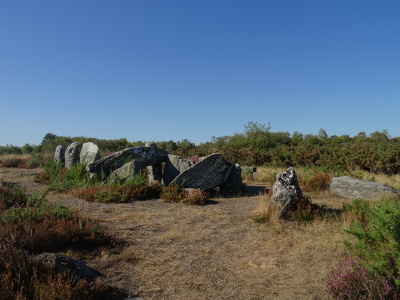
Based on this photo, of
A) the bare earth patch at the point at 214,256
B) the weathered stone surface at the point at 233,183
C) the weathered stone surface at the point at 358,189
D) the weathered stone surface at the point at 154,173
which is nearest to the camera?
the bare earth patch at the point at 214,256

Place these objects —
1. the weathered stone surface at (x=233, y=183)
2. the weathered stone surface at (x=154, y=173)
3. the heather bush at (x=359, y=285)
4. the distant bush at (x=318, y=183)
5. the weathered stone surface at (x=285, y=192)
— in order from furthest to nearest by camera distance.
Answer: the weathered stone surface at (x=154, y=173), the distant bush at (x=318, y=183), the weathered stone surface at (x=233, y=183), the weathered stone surface at (x=285, y=192), the heather bush at (x=359, y=285)

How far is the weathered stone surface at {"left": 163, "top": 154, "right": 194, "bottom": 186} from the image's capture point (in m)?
12.4

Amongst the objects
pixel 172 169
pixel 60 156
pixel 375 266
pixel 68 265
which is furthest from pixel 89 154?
pixel 375 266

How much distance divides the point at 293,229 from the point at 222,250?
83.6 inches

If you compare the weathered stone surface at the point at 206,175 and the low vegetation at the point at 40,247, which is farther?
the weathered stone surface at the point at 206,175

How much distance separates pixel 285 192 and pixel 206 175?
4061 millimetres

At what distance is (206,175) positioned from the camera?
1173 cm

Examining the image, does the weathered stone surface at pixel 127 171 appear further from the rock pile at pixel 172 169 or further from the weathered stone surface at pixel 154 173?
the weathered stone surface at pixel 154 173

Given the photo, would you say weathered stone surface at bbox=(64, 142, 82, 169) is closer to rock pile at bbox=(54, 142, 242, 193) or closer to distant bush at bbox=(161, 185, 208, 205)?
rock pile at bbox=(54, 142, 242, 193)

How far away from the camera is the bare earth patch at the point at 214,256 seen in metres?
4.51

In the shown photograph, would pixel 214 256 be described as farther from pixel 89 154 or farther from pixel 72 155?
pixel 72 155

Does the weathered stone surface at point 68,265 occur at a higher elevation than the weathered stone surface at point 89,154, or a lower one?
lower

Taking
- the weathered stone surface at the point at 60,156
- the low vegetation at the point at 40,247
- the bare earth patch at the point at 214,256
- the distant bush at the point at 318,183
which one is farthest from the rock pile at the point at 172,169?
the low vegetation at the point at 40,247

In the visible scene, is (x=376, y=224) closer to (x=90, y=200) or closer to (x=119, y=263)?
(x=119, y=263)
